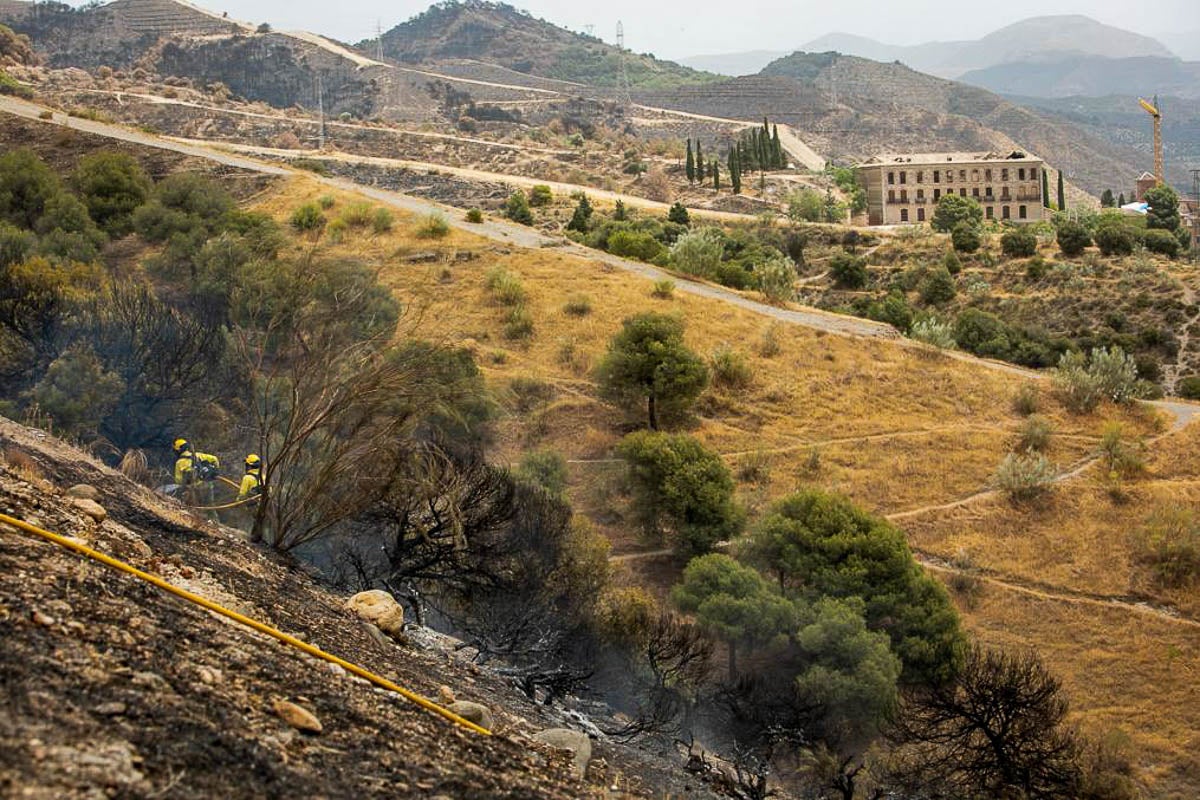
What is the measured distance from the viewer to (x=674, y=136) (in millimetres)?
99188

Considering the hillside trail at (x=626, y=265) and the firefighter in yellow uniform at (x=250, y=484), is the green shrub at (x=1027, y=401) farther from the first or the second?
the firefighter in yellow uniform at (x=250, y=484)

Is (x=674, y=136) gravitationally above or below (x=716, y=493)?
above

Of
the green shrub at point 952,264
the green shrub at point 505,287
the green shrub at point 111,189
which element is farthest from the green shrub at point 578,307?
the green shrub at point 952,264

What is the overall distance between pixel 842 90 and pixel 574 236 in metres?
114

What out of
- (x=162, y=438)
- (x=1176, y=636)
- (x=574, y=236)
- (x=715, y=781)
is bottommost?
(x=1176, y=636)

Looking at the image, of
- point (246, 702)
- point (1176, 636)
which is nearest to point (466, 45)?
point (1176, 636)

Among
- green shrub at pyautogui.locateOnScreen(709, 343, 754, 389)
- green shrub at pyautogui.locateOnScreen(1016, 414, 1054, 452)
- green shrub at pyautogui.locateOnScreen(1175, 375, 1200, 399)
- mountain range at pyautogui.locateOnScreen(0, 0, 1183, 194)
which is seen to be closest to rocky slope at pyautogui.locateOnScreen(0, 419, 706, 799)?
green shrub at pyautogui.locateOnScreen(1016, 414, 1054, 452)

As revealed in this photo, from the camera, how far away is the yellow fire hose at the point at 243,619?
252 inches

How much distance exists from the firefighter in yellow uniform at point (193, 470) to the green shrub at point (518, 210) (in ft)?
87.1

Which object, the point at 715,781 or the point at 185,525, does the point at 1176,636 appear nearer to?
the point at 715,781

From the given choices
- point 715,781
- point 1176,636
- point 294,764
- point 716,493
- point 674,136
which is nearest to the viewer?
point 294,764

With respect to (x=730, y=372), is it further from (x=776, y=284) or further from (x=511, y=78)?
(x=511, y=78)

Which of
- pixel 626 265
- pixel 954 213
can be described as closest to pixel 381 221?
pixel 626 265

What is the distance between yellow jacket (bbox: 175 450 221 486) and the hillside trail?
644cm
